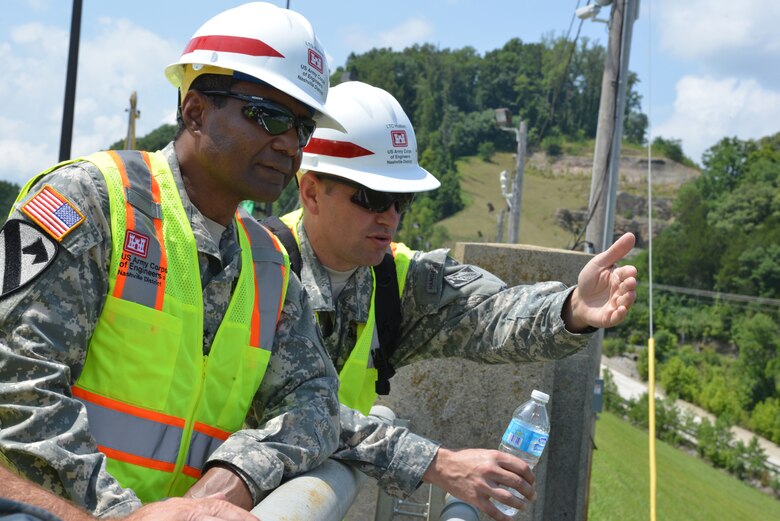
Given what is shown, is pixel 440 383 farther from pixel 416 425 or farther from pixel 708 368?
pixel 708 368

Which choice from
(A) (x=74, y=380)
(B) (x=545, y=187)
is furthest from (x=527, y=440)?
(B) (x=545, y=187)

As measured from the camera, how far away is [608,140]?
1262 centimetres

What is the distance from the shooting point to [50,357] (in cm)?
216

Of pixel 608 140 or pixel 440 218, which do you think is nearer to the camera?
pixel 608 140

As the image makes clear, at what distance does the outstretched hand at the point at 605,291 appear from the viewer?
3260mm

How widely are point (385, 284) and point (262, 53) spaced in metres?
1.35

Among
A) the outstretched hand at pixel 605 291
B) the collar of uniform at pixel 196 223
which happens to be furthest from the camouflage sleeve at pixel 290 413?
the outstretched hand at pixel 605 291

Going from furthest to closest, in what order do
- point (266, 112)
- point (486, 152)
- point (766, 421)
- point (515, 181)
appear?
1. point (486, 152)
2. point (766, 421)
3. point (515, 181)
4. point (266, 112)

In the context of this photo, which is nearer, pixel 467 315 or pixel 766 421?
pixel 467 315

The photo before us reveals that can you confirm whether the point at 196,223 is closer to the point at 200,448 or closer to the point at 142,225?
the point at 142,225

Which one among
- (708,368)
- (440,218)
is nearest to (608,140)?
(708,368)

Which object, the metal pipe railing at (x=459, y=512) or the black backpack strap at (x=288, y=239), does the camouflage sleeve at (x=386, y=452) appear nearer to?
the metal pipe railing at (x=459, y=512)

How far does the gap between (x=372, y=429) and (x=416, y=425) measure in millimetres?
1879

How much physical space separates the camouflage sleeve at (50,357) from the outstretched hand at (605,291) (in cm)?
180
